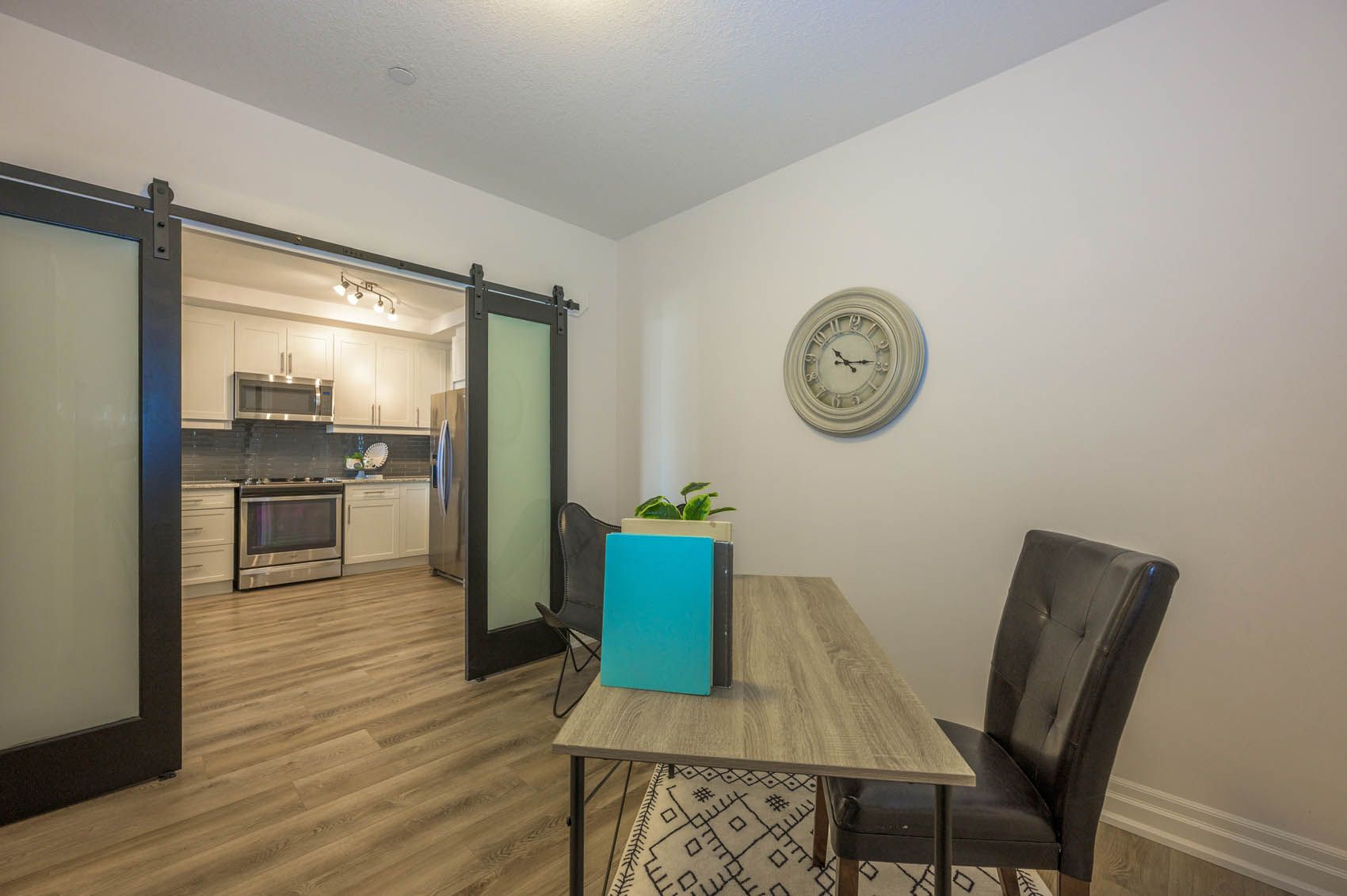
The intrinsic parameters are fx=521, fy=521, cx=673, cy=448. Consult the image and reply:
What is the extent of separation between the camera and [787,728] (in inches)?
37.1

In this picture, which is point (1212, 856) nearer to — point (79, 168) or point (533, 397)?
point (533, 397)

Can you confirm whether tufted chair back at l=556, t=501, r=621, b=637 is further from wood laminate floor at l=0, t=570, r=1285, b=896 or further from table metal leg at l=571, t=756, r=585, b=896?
table metal leg at l=571, t=756, r=585, b=896

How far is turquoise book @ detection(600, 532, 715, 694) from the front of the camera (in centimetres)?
107

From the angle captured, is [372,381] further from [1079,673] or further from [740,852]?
[1079,673]

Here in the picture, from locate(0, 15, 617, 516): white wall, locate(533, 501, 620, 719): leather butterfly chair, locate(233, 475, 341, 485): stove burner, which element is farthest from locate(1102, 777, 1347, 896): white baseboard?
locate(233, 475, 341, 485): stove burner

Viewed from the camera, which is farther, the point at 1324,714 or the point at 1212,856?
the point at 1212,856

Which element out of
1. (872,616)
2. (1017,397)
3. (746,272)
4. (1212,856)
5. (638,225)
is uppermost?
(638,225)

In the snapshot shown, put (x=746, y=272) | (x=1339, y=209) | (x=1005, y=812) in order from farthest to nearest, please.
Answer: (x=746, y=272) < (x=1339, y=209) < (x=1005, y=812)

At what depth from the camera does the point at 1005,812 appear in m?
1.10

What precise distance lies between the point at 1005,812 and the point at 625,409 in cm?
305

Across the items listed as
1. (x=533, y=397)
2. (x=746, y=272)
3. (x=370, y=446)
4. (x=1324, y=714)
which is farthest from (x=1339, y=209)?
(x=370, y=446)

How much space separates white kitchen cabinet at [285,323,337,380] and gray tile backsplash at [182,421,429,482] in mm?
587

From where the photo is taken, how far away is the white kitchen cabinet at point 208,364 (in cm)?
471

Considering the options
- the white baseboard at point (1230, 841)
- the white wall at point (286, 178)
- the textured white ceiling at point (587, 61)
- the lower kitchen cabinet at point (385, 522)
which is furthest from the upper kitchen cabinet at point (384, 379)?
the white baseboard at point (1230, 841)
